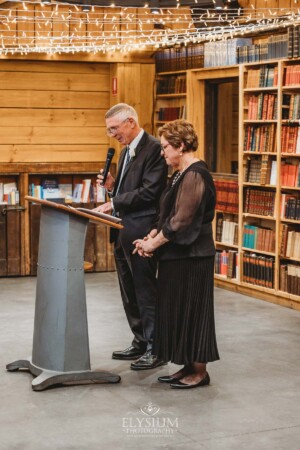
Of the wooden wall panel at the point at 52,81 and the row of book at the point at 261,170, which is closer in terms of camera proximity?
the row of book at the point at 261,170

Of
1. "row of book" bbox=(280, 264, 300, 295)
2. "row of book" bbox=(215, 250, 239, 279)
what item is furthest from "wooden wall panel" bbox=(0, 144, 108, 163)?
"row of book" bbox=(280, 264, 300, 295)

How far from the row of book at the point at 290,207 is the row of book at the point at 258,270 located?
49cm

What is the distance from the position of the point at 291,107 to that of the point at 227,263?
184 cm

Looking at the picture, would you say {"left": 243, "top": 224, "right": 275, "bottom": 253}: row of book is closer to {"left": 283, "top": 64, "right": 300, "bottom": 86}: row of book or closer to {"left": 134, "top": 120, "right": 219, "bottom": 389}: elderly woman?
{"left": 283, "top": 64, "right": 300, "bottom": 86}: row of book

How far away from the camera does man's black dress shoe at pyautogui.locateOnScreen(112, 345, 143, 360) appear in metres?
6.10

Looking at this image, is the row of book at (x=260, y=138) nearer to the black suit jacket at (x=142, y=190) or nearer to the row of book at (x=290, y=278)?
the row of book at (x=290, y=278)

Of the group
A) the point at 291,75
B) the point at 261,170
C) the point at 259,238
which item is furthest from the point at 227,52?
the point at 259,238

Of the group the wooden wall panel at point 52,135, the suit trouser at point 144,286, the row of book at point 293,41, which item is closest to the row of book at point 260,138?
the row of book at point 293,41

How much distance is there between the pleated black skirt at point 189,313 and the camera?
5266mm

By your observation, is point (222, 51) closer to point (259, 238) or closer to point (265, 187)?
point (265, 187)

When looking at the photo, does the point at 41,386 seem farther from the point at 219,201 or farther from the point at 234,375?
the point at 219,201

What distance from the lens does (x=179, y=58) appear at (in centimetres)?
985

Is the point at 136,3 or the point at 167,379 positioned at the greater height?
the point at 136,3

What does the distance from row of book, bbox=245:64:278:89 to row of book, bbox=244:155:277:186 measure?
700 mm
